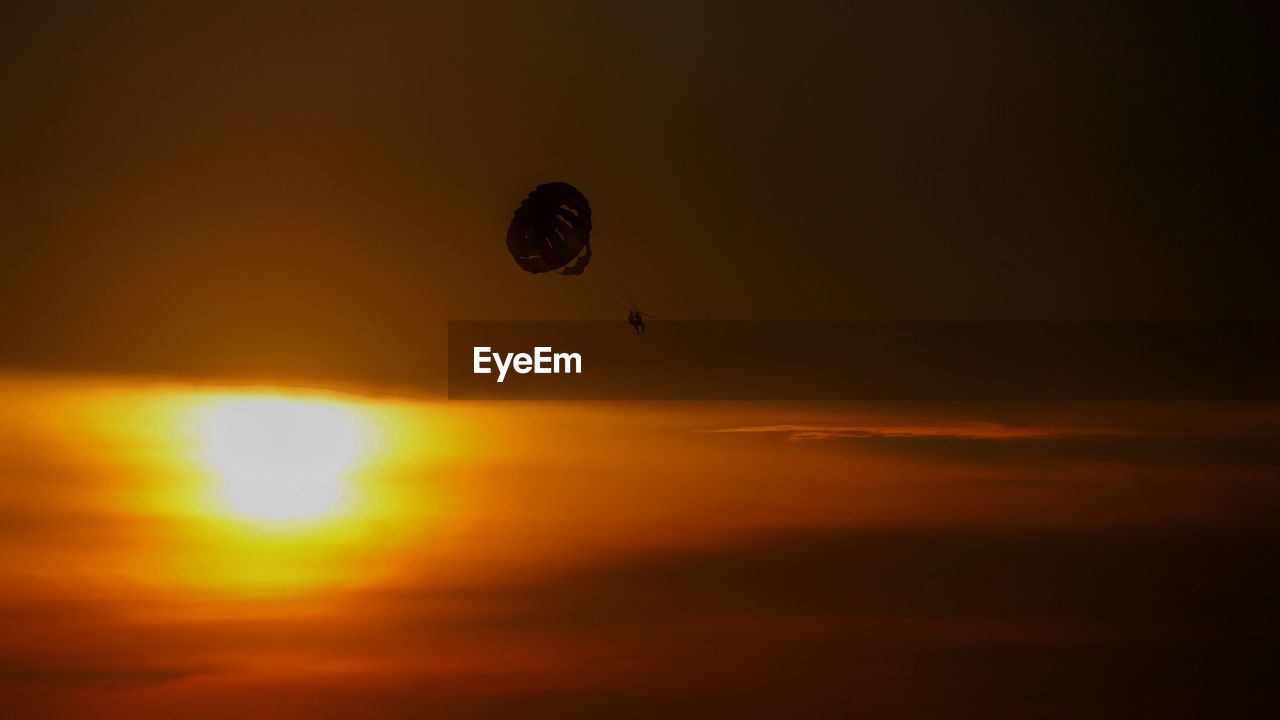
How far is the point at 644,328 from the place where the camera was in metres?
42.0

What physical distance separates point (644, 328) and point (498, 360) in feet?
12.8

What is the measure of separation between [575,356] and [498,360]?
7.29 feet

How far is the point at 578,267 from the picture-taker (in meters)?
41.7

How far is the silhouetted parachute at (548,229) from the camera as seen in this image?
134ft

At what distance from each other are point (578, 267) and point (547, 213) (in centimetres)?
171

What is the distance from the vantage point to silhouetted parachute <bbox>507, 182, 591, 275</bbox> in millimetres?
40906

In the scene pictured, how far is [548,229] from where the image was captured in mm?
40906

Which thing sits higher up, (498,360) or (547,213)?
(547,213)

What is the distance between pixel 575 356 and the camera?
139ft

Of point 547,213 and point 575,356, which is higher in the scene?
point 547,213

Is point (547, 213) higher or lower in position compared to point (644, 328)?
higher

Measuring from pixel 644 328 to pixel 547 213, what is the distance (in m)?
3.96

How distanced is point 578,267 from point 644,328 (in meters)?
2.35

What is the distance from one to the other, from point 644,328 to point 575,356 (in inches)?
78.2
